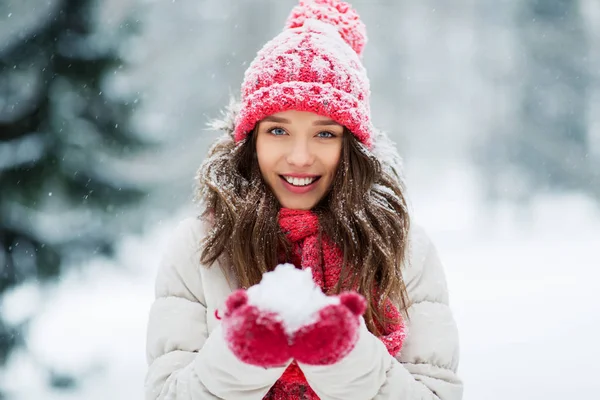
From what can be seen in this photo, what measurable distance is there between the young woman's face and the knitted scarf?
5cm

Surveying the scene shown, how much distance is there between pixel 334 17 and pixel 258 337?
3.53 ft

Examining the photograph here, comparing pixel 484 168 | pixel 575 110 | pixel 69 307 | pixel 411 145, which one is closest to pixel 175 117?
pixel 69 307

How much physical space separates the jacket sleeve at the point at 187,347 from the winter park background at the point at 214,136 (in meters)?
0.88

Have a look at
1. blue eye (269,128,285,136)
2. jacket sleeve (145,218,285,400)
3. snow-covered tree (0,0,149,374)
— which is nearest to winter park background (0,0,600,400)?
snow-covered tree (0,0,149,374)

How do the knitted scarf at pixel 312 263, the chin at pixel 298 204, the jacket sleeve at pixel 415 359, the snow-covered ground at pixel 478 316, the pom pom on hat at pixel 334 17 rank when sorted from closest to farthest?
the jacket sleeve at pixel 415 359 < the knitted scarf at pixel 312 263 < the chin at pixel 298 204 < the pom pom on hat at pixel 334 17 < the snow-covered ground at pixel 478 316

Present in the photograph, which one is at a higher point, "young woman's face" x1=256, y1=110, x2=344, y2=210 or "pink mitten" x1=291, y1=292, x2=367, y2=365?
"young woman's face" x1=256, y1=110, x2=344, y2=210

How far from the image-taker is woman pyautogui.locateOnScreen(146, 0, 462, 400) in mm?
1480

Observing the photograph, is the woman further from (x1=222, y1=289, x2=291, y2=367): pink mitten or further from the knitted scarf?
(x1=222, y1=289, x2=291, y2=367): pink mitten

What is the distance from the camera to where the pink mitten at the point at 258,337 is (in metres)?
0.94

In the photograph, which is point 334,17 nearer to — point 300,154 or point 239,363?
point 300,154

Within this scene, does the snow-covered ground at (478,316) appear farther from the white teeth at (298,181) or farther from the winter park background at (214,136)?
Result: the white teeth at (298,181)

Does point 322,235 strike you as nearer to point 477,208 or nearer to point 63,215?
point 63,215

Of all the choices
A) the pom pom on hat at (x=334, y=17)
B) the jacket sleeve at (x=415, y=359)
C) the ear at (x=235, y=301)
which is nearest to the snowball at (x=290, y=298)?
the ear at (x=235, y=301)

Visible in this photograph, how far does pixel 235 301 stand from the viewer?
97cm
